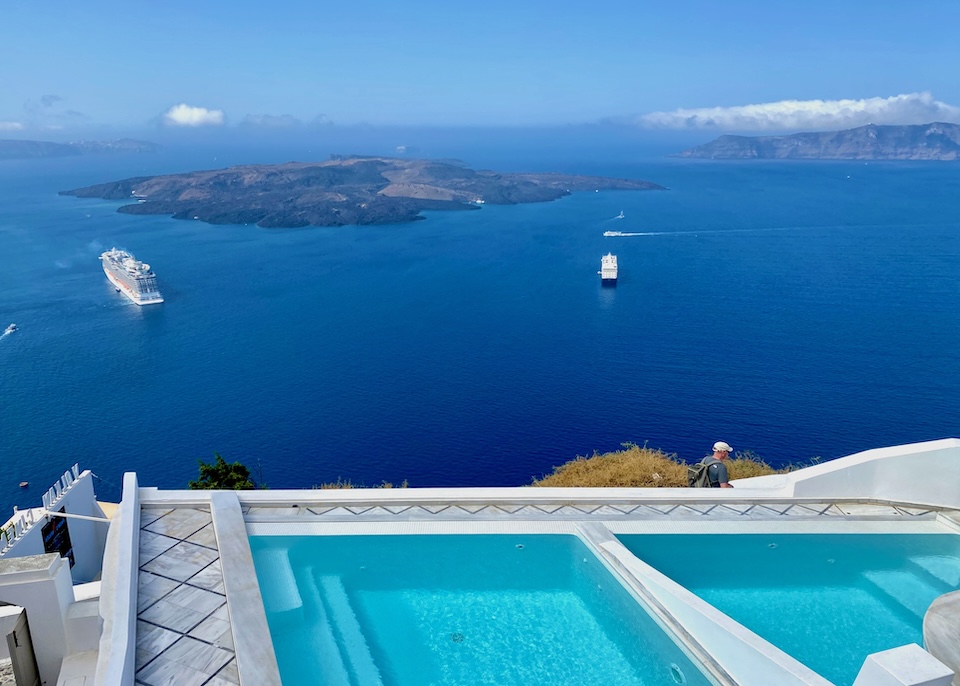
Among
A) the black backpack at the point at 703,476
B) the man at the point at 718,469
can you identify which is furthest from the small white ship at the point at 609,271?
the man at the point at 718,469

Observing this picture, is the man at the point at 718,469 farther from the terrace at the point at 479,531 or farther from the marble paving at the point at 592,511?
the marble paving at the point at 592,511

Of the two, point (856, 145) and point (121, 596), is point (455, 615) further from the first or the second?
point (856, 145)

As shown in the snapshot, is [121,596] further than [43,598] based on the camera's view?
Yes

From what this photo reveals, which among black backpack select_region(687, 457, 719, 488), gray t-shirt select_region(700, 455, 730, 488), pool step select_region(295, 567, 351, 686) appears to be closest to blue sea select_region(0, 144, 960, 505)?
black backpack select_region(687, 457, 719, 488)

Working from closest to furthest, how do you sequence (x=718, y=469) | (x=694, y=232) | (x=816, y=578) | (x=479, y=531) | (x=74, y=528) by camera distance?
(x=816, y=578), (x=479, y=531), (x=718, y=469), (x=74, y=528), (x=694, y=232)

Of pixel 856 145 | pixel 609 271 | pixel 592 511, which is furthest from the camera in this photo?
pixel 856 145

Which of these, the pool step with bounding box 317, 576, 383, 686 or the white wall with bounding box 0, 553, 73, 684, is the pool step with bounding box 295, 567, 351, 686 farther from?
the white wall with bounding box 0, 553, 73, 684

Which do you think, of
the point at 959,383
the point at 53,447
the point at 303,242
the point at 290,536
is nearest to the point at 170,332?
the point at 53,447

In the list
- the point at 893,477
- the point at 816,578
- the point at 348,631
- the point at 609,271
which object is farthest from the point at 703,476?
the point at 609,271
